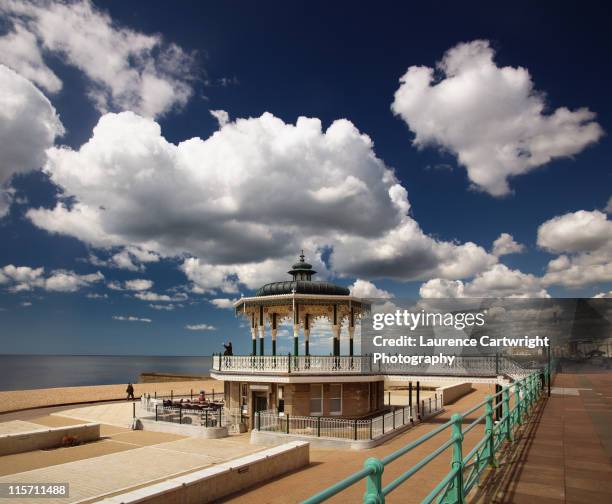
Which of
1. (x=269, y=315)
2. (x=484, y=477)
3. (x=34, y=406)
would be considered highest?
(x=269, y=315)

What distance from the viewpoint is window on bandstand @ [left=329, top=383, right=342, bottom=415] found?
86.5 feet

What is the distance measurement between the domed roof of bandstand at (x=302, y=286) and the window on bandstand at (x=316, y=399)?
5.32 meters

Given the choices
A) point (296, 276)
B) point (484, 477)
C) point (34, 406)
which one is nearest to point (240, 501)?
point (484, 477)

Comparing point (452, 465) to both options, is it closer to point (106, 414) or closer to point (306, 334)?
point (306, 334)

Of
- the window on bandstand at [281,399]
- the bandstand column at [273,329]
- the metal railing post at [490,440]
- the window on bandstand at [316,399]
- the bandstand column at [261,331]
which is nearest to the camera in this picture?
the metal railing post at [490,440]

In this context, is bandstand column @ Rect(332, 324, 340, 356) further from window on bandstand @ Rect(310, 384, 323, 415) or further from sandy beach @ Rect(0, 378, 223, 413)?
sandy beach @ Rect(0, 378, 223, 413)

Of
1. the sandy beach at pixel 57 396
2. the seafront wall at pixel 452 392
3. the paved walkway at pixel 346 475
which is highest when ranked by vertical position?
the paved walkway at pixel 346 475

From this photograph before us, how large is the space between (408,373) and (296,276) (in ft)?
29.2

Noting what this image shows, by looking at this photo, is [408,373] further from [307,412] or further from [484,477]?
[484,477]

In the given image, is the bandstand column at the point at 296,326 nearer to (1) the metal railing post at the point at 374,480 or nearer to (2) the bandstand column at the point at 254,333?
(2) the bandstand column at the point at 254,333

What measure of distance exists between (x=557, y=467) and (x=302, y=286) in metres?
21.6

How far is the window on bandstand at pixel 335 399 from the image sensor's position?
86.5 ft

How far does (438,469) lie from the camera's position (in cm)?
1198

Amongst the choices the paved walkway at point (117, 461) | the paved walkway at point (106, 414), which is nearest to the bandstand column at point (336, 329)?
the paved walkway at point (117, 461)
